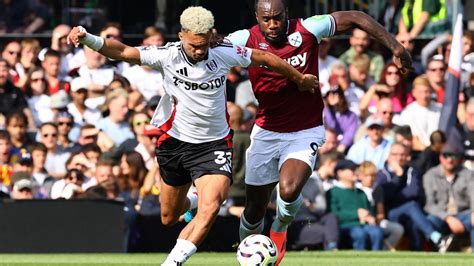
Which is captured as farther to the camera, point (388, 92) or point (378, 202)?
point (388, 92)

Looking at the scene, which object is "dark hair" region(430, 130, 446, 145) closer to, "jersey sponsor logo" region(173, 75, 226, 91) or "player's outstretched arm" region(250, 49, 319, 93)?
"player's outstretched arm" region(250, 49, 319, 93)

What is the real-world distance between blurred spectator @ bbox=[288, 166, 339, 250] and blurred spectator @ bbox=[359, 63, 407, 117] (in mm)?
1952

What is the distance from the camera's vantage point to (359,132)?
19641 mm

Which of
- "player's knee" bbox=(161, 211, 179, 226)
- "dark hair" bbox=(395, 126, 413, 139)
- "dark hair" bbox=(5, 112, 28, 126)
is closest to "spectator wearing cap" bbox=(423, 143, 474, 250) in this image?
"dark hair" bbox=(395, 126, 413, 139)

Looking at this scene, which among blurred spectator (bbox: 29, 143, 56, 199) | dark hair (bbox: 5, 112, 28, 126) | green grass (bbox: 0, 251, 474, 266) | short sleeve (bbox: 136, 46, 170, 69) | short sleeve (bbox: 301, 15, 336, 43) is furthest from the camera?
dark hair (bbox: 5, 112, 28, 126)

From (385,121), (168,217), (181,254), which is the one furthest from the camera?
(385,121)

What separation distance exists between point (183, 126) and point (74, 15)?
378 inches

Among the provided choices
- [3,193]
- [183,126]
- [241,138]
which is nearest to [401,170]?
[241,138]

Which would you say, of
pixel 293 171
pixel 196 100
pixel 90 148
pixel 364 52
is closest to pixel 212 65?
pixel 196 100

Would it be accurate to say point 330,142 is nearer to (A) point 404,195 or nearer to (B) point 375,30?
(A) point 404,195

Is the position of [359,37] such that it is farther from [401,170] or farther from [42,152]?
[42,152]

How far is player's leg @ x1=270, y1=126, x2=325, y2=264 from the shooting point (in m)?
13.3

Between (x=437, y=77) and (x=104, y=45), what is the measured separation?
366 inches

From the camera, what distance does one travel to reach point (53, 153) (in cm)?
1944
